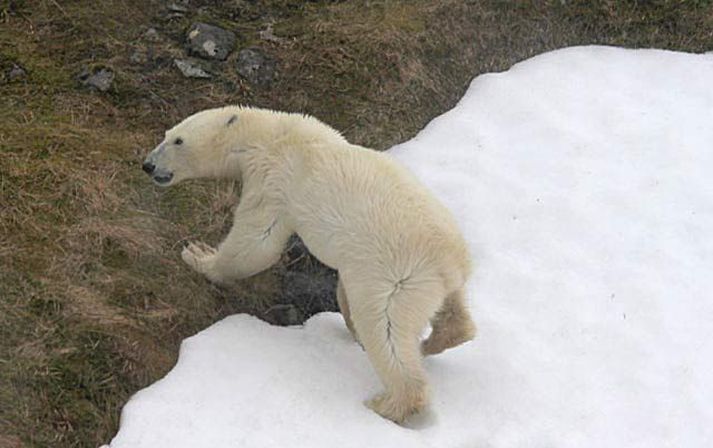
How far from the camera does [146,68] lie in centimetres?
801

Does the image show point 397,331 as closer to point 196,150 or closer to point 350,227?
point 350,227

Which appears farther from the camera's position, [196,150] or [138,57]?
[138,57]

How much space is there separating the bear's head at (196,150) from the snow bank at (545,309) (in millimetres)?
1096

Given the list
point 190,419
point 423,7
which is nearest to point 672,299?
point 190,419

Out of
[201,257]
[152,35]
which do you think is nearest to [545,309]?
[201,257]

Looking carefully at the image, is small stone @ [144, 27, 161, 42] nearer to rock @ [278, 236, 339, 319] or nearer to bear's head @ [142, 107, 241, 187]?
bear's head @ [142, 107, 241, 187]

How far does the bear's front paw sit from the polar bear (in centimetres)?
1

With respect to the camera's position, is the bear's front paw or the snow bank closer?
the snow bank

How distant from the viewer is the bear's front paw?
6.04 m

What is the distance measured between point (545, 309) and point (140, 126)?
3.82 m

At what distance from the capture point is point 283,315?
619 centimetres

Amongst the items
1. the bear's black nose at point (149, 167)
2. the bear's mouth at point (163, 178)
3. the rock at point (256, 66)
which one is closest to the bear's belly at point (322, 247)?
the bear's mouth at point (163, 178)

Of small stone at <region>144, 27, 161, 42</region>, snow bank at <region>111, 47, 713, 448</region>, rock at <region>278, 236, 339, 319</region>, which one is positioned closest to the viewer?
snow bank at <region>111, 47, 713, 448</region>

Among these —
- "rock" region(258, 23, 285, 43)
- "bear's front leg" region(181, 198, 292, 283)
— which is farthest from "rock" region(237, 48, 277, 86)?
"bear's front leg" region(181, 198, 292, 283)
